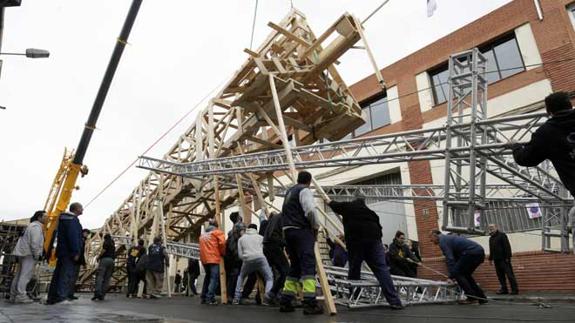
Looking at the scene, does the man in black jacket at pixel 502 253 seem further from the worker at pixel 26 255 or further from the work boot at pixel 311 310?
the worker at pixel 26 255

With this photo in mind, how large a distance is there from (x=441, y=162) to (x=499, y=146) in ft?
25.1

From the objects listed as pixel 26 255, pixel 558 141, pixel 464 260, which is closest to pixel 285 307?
pixel 464 260

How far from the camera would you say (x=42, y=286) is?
48.3 feet

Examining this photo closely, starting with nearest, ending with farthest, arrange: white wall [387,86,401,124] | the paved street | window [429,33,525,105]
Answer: the paved street
window [429,33,525,105]
white wall [387,86,401,124]

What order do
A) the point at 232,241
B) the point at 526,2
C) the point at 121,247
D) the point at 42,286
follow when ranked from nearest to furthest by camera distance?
the point at 232,241
the point at 526,2
the point at 42,286
the point at 121,247

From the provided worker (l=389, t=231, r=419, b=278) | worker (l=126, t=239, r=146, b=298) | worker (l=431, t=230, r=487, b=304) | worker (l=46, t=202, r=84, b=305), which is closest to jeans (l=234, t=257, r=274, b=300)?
worker (l=46, t=202, r=84, b=305)

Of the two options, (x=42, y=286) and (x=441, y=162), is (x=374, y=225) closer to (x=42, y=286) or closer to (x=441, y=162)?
(x=441, y=162)

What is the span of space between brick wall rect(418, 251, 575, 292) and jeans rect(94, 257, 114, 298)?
34.3 ft

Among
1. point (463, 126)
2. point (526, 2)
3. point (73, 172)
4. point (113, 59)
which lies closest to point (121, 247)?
point (73, 172)

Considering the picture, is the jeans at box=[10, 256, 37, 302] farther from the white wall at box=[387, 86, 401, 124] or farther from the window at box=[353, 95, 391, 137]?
the white wall at box=[387, 86, 401, 124]

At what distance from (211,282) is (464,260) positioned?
15.6 feet

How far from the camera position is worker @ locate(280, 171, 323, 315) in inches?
202

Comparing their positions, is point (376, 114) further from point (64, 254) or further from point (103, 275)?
point (64, 254)

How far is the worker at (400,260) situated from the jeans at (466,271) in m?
2.35
